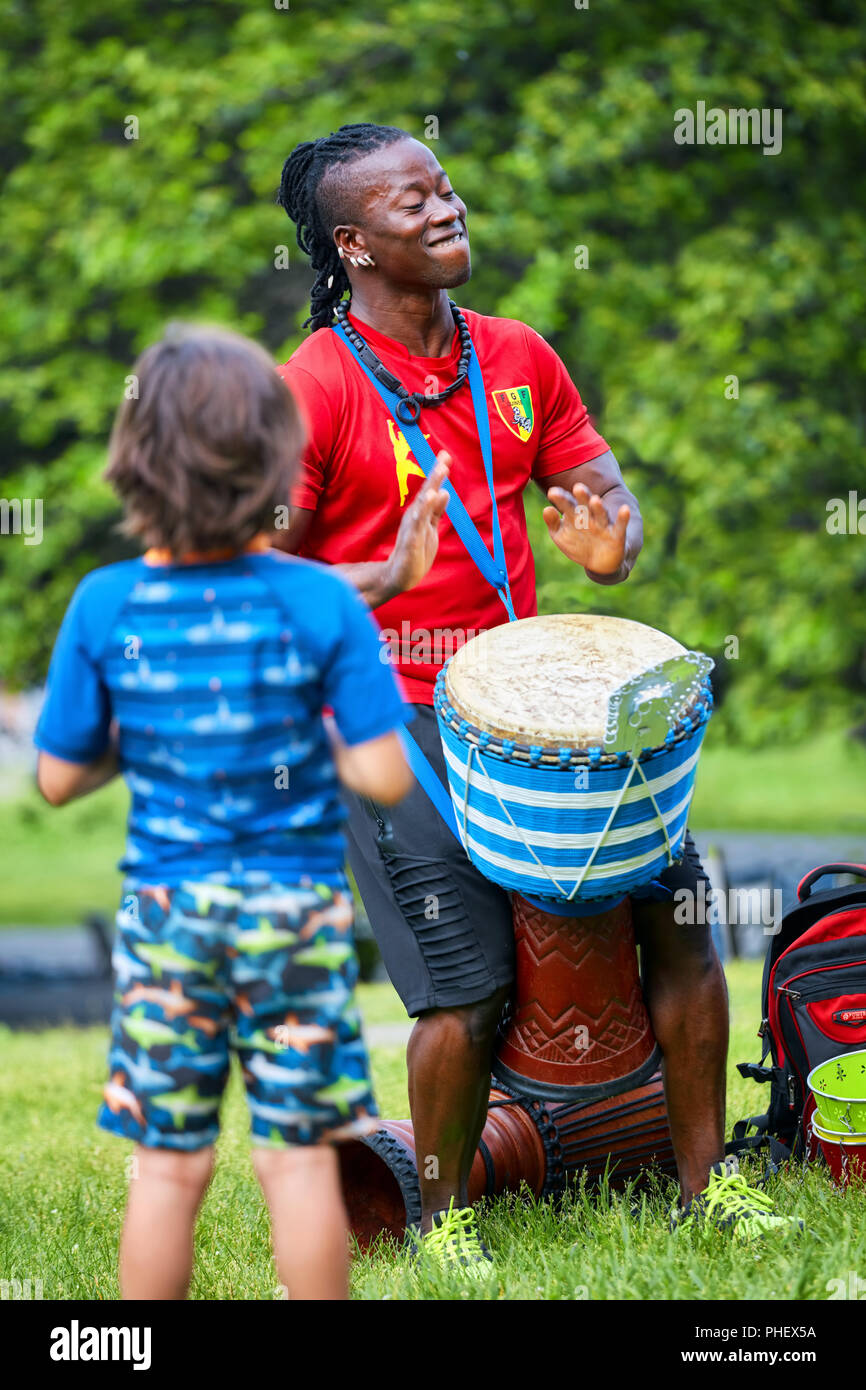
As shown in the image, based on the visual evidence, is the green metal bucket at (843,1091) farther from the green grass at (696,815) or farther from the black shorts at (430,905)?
the green grass at (696,815)

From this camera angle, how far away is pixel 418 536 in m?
2.62

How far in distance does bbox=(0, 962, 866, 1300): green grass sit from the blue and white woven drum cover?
69cm

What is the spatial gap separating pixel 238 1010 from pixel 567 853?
86 centimetres

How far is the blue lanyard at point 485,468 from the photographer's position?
313 centimetres

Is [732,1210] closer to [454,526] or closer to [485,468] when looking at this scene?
[454,526]

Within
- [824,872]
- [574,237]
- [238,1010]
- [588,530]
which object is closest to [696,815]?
[574,237]

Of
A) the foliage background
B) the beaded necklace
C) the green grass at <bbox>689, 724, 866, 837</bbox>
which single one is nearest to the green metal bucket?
the beaded necklace

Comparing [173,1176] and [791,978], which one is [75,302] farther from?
[173,1176]

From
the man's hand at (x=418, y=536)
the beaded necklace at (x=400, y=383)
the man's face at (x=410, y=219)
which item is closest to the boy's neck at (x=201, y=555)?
the man's hand at (x=418, y=536)

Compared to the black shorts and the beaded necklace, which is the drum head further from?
the beaded necklace

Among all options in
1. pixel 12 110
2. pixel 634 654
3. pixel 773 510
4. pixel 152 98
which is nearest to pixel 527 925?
pixel 634 654

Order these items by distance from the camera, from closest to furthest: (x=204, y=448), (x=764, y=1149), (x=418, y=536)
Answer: (x=204, y=448)
(x=418, y=536)
(x=764, y=1149)

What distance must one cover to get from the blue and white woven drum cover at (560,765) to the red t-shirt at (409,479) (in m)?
0.22

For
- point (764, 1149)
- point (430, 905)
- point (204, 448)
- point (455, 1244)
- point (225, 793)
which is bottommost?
point (764, 1149)
